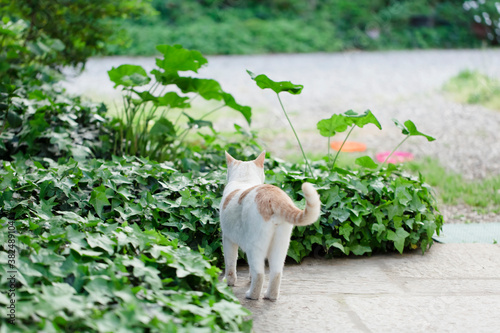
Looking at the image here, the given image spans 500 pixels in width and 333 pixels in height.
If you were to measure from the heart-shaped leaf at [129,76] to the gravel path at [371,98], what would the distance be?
1959 mm

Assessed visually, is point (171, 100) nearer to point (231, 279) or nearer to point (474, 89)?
point (231, 279)

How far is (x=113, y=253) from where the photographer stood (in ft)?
7.64

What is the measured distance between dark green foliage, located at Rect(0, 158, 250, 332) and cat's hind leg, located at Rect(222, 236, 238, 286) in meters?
0.20

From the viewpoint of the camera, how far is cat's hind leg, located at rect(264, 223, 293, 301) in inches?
97.7

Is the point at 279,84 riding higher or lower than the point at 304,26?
lower

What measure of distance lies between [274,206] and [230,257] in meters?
0.48

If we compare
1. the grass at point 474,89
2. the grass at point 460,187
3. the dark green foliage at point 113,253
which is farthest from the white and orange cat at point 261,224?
the grass at point 474,89

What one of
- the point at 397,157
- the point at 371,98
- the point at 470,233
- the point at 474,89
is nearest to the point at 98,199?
the point at 470,233

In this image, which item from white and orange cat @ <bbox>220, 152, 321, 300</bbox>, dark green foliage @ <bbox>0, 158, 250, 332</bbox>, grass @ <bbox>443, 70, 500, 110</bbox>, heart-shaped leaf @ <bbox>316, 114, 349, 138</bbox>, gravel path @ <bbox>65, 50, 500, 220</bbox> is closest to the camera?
dark green foliage @ <bbox>0, 158, 250, 332</bbox>

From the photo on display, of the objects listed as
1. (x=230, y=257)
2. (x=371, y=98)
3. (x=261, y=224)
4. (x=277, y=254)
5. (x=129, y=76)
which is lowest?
(x=230, y=257)

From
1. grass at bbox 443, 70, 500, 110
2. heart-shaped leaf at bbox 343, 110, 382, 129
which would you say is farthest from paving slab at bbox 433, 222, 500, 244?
grass at bbox 443, 70, 500, 110

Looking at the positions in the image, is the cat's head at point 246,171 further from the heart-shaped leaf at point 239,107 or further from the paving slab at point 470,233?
the paving slab at point 470,233

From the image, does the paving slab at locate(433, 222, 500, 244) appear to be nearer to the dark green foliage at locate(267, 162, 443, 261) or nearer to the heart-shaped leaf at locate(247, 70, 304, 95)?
the dark green foliage at locate(267, 162, 443, 261)

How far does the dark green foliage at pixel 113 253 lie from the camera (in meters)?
1.91
